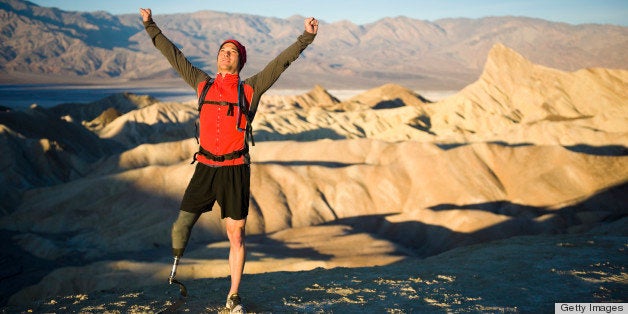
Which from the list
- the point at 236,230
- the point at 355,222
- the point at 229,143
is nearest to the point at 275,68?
the point at 229,143

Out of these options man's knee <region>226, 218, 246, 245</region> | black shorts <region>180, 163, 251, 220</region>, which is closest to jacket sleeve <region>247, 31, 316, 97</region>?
black shorts <region>180, 163, 251, 220</region>

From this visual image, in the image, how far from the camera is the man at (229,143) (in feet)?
16.7

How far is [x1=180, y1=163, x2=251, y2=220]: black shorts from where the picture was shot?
511 centimetres

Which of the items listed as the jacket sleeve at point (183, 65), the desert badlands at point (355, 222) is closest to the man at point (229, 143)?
the jacket sleeve at point (183, 65)

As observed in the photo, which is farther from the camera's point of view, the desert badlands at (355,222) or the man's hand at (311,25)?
the desert badlands at (355,222)

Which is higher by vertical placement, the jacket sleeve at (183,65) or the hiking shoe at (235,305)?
the jacket sleeve at (183,65)

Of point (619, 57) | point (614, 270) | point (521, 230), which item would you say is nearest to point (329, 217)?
point (521, 230)

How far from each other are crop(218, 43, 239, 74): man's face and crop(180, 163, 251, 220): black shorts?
3.01 feet

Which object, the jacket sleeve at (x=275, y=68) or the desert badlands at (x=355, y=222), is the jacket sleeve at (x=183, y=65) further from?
the desert badlands at (x=355, y=222)

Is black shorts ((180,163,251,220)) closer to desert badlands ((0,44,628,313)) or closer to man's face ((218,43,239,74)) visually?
man's face ((218,43,239,74))

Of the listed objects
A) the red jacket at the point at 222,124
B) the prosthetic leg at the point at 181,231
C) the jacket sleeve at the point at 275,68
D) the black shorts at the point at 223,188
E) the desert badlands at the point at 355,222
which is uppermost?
the jacket sleeve at the point at 275,68

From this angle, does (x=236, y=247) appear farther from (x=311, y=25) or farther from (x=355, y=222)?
(x=355, y=222)

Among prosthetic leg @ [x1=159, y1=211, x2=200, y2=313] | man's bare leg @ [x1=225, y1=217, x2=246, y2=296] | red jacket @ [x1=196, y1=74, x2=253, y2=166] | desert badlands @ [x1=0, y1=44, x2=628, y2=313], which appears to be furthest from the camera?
desert badlands @ [x1=0, y1=44, x2=628, y2=313]

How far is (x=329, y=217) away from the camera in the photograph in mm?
30859
